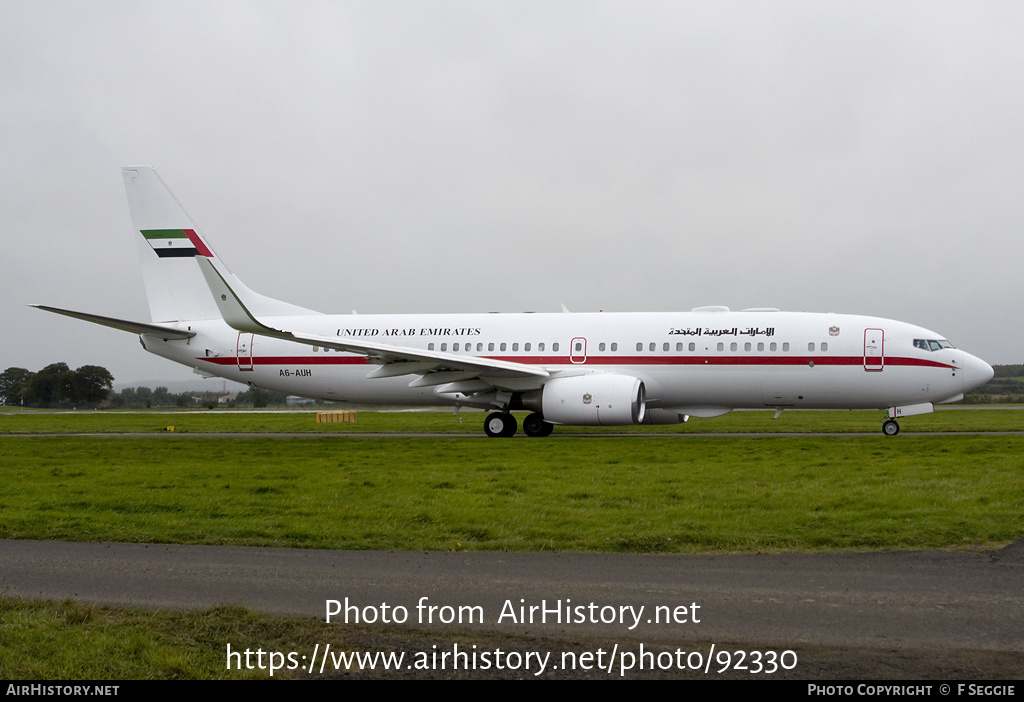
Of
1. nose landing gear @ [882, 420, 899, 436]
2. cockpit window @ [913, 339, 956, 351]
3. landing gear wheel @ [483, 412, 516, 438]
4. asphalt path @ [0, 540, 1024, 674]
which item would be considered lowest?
asphalt path @ [0, 540, 1024, 674]

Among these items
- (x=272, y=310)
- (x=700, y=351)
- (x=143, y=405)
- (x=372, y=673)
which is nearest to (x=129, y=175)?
(x=272, y=310)

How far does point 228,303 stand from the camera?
23062 millimetres

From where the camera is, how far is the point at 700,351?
24.7m

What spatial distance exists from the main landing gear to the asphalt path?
16332 millimetres

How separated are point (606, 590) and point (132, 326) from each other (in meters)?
23.5

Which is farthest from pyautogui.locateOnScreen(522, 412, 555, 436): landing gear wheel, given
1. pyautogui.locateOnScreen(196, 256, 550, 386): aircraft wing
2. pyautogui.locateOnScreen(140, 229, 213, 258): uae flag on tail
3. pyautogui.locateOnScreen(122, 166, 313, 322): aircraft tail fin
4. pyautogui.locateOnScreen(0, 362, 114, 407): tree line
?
pyautogui.locateOnScreen(0, 362, 114, 407): tree line

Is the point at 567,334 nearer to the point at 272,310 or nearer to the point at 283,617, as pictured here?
the point at 272,310

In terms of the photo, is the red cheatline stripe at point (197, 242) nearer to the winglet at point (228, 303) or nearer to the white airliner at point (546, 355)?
the white airliner at point (546, 355)

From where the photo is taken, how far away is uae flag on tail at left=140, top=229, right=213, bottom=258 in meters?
29.2

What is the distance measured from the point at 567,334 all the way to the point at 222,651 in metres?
21.0

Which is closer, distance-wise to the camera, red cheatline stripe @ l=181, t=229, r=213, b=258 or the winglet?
the winglet

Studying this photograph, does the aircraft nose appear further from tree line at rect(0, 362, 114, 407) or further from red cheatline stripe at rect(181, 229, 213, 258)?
tree line at rect(0, 362, 114, 407)

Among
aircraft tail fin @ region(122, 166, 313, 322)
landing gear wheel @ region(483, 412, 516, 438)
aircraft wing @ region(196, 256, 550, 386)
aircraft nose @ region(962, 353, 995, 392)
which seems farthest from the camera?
aircraft tail fin @ region(122, 166, 313, 322)

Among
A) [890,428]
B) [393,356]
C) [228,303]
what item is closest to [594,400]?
[393,356]
